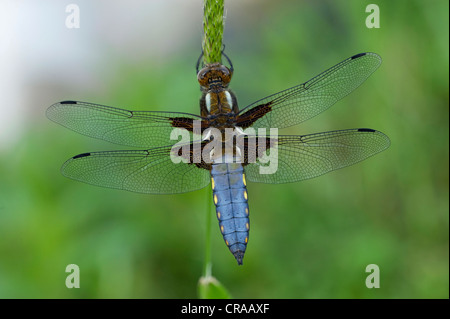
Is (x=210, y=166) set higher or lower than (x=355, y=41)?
lower

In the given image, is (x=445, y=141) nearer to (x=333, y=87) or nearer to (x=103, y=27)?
(x=333, y=87)

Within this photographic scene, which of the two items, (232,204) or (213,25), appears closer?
(213,25)

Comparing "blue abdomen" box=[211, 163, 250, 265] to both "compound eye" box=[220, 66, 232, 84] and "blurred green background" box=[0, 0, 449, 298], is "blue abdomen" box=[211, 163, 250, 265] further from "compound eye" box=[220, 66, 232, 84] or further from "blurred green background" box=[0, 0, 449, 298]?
"blurred green background" box=[0, 0, 449, 298]

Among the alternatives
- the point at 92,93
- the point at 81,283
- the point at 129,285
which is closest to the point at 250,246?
the point at 129,285

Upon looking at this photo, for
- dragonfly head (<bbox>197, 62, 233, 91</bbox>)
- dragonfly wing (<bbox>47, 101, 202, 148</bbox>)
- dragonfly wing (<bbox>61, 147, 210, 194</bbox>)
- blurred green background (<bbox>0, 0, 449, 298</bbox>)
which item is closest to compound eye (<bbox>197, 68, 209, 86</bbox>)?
dragonfly head (<bbox>197, 62, 233, 91</bbox>)

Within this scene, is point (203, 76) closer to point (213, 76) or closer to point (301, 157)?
point (213, 76)

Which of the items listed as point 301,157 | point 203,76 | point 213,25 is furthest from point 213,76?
point 301,157
